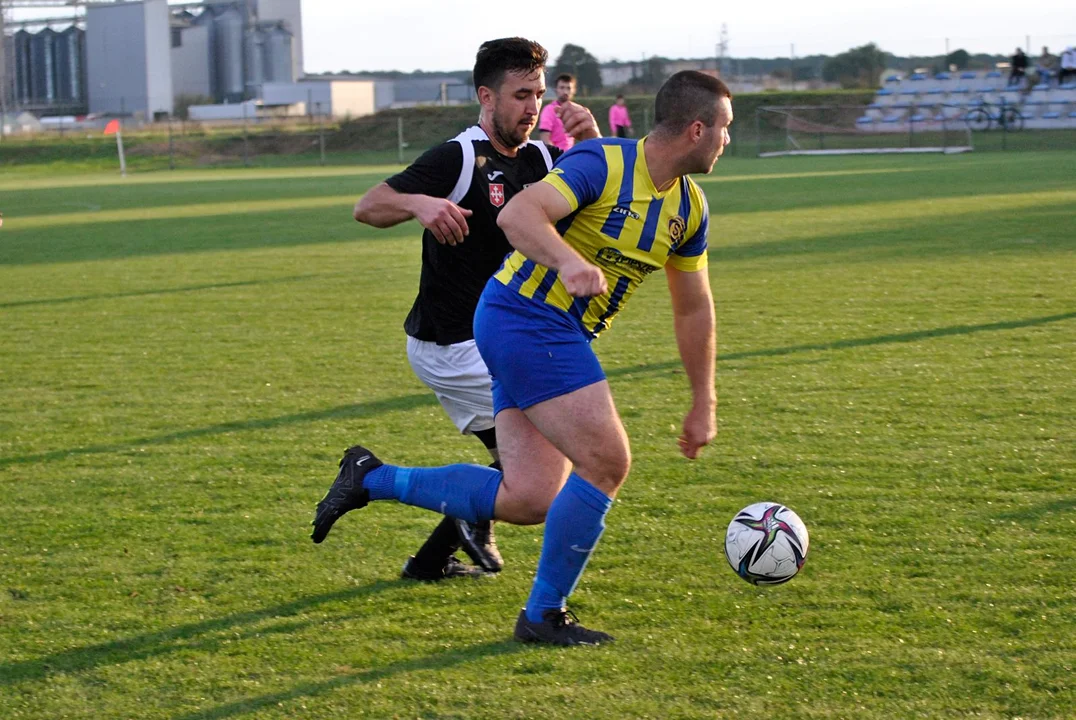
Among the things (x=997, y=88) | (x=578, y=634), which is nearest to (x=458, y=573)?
(x=578, y=634)

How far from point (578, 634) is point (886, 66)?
6379cm

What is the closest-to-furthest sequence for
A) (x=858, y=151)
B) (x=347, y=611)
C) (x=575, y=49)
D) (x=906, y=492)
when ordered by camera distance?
(x=347, y=611) < (x=906, y=492) < (x=858, y=151) < (x=575, y=49)

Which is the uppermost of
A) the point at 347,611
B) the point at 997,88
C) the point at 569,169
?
the point at 997,88

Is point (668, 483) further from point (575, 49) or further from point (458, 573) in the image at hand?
point (575, 49)

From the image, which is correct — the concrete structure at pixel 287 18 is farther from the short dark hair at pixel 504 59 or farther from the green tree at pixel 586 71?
the short dark hair at pixel 504 59

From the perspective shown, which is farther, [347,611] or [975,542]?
[975,542]

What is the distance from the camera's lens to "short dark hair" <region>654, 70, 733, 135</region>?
11.8ft

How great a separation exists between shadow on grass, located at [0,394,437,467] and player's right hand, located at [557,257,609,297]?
3971mm

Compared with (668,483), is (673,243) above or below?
above

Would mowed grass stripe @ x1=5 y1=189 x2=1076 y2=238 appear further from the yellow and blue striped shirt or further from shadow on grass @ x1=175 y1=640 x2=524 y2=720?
shadow on grass @ x1=175 y1=640 x2=524 y2=720

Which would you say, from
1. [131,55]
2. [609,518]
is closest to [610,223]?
[609,518]

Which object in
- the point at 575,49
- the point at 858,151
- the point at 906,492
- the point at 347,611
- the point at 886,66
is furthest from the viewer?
the point at 575,49

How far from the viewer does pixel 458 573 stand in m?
4.50

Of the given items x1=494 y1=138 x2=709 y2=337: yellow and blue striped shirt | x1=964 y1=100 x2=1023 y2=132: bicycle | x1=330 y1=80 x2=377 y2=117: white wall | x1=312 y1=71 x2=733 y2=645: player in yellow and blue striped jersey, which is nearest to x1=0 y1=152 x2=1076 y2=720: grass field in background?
x1=312 y1=71 x2=733 y2=645: player in yellow and blue striped jersey
